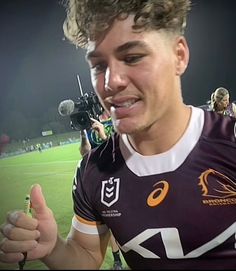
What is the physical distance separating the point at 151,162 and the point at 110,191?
13 centimetres

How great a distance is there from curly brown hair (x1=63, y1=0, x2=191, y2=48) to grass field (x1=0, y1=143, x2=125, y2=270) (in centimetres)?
115

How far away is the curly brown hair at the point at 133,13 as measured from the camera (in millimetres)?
727

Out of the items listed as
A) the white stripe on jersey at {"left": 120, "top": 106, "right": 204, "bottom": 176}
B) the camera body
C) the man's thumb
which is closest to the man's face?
the white stripe on jersey at {"left": 120, "top": 106, "right": 204, "bottom": 176}

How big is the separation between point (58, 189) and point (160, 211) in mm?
4533

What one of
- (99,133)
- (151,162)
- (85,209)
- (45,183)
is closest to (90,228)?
(85,209)

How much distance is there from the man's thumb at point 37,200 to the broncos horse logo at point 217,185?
1.19 ft

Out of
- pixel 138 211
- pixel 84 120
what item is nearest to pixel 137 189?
pixel 138 211

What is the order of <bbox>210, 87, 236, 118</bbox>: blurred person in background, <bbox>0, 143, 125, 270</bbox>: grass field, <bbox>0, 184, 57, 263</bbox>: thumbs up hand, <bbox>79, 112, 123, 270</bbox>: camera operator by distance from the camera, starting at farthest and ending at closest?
1. <bbox>0, 143, 125, 270</bbox>: grass field
2. <bbox>210, 87, 236, 118</bbox>: blurred person in background
3. <bbox>79, 112, 123, 270</bbox>: camera operator
4. <bbox>0, 184, 57, 263</bbox>: thumbs up hand

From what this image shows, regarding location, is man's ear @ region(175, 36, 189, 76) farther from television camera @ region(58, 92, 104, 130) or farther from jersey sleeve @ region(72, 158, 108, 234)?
television camera @ region(58, 92, 104, 130)

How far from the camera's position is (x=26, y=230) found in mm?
595

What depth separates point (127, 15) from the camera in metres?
0.73

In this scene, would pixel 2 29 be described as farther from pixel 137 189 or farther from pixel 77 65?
pixel 137 189

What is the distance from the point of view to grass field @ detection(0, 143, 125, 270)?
3.43m

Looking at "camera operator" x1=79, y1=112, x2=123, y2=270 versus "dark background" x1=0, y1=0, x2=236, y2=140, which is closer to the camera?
"camera operator" x1=79, y1=112, x2=123, y2=270
